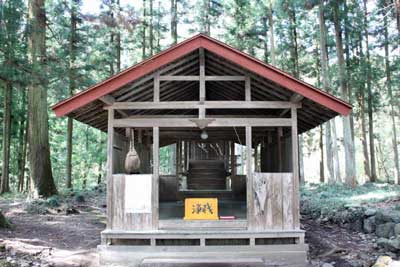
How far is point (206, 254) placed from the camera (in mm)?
6219

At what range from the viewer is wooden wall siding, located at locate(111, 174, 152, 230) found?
6.36 metres

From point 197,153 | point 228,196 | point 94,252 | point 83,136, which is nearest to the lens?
point 94,252

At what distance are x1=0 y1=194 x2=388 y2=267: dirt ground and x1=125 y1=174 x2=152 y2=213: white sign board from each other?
120cm

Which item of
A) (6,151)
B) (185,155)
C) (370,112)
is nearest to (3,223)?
(185,155)

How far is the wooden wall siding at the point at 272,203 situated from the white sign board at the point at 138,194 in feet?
6.29

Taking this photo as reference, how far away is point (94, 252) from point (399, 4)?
32.0 feet

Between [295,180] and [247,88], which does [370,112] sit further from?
[247,88]

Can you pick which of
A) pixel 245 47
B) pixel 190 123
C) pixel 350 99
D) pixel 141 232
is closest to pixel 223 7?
pixel 245 47

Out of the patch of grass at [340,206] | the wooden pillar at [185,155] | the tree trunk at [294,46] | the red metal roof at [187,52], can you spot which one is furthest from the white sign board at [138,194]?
the tree trunk at [294,46]

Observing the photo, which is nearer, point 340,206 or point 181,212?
point 181,212

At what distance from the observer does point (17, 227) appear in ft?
25.7

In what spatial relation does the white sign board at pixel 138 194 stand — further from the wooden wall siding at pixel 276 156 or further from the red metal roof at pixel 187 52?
the wooden wall siding at pixel 276 156

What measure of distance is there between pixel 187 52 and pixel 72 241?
4687mm

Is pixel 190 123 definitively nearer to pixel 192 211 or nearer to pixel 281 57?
pixel 192 211
